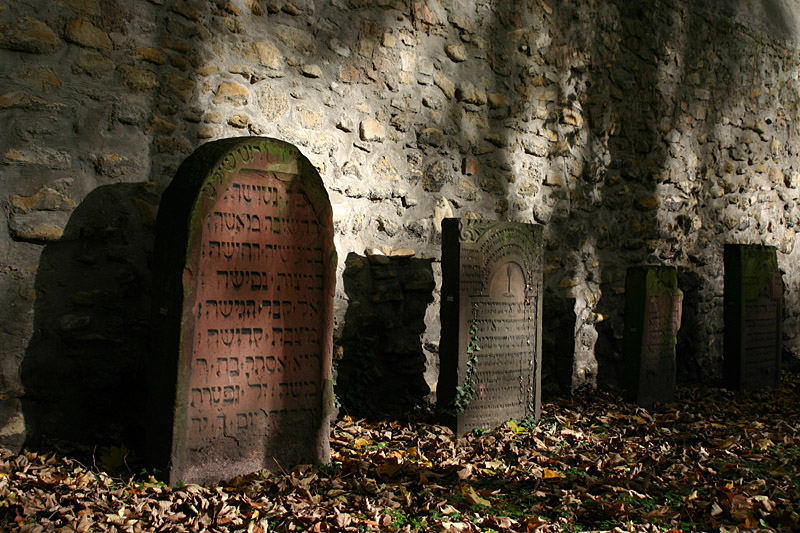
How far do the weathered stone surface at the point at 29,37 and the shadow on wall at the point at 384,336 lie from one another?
6.98 feet

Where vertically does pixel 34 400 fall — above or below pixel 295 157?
below

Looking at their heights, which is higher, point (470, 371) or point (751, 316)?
point (751, 316)

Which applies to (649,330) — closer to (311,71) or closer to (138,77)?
(311,71)

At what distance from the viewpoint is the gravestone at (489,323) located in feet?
13.8

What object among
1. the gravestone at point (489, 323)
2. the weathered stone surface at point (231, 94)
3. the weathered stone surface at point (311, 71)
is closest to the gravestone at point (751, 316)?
the gravestone at point (489, 323)

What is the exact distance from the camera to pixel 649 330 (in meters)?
5.16

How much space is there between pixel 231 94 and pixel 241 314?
1.55 meters

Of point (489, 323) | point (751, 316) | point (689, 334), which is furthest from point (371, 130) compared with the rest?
point (689, 334)

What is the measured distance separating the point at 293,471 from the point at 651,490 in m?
1.77

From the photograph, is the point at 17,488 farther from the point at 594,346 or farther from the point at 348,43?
the point at 594,346

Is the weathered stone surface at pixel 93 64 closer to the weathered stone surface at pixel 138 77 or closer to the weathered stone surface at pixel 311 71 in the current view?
the weathered stone surface at pixel 138 77

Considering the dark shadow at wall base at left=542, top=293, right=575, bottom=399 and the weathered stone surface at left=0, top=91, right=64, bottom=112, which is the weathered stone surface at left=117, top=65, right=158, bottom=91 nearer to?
the weathered stone surface at left=0, top=91, right=64, bottom=112

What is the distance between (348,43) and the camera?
4.46m

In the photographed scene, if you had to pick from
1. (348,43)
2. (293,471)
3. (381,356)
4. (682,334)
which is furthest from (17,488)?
(682,334)
